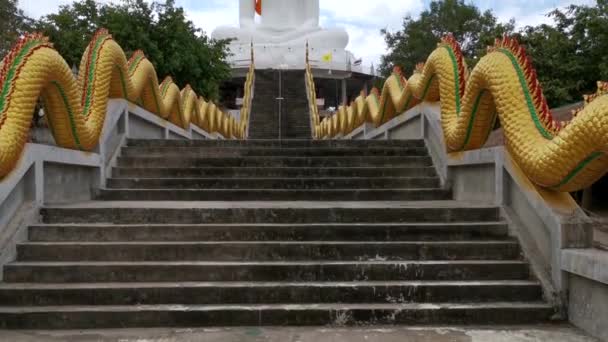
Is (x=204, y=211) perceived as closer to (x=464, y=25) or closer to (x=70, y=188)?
(x=70, y=188)

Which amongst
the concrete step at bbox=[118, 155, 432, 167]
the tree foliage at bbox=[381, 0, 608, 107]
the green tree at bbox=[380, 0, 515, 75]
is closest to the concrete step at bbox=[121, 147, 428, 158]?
the concrete step at bbox=[118, 155, 432, 167]

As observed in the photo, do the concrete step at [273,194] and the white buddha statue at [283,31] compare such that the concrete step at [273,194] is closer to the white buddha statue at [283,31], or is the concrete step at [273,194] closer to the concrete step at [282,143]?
the concrete step at [282,143]

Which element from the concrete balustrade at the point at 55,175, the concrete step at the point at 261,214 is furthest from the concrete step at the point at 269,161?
the concrete step at the point at 261,214

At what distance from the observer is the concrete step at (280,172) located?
6.71 metres

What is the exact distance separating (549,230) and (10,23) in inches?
568

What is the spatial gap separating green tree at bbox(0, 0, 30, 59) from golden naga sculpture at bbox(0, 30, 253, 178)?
591 cm

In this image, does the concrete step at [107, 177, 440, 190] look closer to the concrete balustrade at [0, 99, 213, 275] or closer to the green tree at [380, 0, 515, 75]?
the concrete balustrade at [0, 99, 213, 275]

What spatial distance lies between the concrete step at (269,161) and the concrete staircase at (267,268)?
42.9 inches

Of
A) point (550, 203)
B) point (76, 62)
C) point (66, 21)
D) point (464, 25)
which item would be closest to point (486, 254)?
point (550, 203)

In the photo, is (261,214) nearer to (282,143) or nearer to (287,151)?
(287,151)

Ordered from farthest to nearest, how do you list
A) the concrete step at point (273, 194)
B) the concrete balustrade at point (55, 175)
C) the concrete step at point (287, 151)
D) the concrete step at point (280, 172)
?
the concrete step at point (287, 151) → the concrete step at point (280, 172) → the concrete step at point (273, 194) → the concrete balustrade at point (55, 175)

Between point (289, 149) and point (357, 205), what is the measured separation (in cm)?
192

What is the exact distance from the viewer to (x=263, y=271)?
4520mm

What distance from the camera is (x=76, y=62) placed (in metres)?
14.9
